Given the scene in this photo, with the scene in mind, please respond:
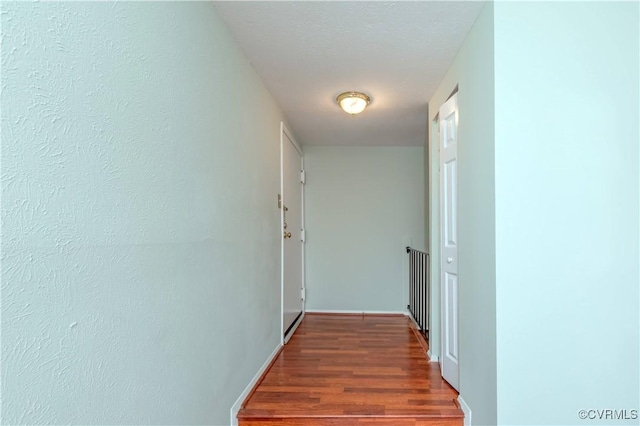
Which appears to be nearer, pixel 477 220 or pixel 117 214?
pixel 117 214

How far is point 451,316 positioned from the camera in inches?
88.7

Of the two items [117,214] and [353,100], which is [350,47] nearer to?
[353,100]

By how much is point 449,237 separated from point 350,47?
1.37m

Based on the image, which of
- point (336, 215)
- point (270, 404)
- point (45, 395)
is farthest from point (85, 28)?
point (336, 215)

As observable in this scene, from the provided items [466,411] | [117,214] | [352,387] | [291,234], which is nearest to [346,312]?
[291,234]

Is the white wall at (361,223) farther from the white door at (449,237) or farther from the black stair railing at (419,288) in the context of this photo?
the white door at (449,237)

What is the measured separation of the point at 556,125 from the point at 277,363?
2.37 meters

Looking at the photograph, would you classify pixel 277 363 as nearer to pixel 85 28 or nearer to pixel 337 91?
pixel 337 91

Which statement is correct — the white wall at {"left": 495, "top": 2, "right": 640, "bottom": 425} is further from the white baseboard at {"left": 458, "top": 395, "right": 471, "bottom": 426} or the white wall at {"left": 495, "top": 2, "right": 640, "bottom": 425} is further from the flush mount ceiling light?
the flush mount ceiling light

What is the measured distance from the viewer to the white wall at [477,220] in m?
1.54
